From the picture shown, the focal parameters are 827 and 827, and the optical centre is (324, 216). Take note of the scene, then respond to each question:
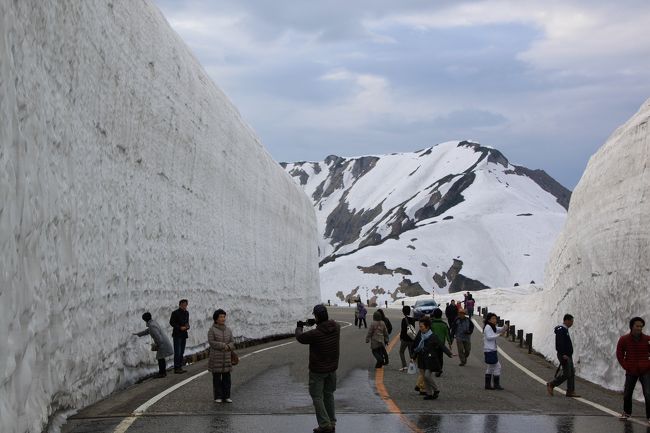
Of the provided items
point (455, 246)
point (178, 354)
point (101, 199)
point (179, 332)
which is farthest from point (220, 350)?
point (455, 246)

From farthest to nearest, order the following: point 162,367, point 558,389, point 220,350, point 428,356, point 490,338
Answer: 1. point 558,389
2. point 162,367
3. point 490,338
4. point 428,356
5. point 220,350

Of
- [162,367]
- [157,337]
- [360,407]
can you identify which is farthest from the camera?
[162,367]

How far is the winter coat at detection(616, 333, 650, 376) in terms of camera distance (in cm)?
1296

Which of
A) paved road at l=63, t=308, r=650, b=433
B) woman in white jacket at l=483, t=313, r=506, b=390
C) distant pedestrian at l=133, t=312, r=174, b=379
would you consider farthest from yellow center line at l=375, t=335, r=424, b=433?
distant pedestrian at l=133, t=312, r=174, b=379

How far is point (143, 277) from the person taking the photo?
1769cm

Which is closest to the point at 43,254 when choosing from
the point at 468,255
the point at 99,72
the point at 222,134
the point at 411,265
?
the point at 99,72

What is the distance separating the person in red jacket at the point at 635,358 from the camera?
1285 centimetres

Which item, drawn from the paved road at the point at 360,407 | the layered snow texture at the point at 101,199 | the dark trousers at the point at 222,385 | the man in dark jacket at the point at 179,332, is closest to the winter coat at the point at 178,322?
the man in dark jacket at the point at 179,332

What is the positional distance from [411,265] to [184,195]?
363 feet

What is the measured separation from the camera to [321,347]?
35.1 feet

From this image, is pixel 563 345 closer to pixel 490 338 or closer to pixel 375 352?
pixel 490 338

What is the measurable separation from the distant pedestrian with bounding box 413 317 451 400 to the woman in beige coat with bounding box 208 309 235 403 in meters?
3.37

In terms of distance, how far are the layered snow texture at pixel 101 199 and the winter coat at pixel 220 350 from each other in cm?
186

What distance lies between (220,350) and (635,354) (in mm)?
6639
